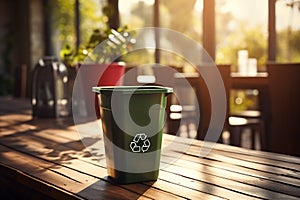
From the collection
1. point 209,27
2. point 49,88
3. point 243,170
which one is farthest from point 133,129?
point 209,27

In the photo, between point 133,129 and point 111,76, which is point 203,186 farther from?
point 111,76

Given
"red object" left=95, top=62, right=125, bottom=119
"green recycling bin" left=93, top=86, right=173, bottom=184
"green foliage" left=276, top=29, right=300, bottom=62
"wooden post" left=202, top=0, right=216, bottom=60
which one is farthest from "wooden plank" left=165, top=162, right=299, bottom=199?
"green foliage" left=276, top=29, right=300, bottom=62

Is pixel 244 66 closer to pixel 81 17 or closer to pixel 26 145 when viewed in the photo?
pixel 26 145

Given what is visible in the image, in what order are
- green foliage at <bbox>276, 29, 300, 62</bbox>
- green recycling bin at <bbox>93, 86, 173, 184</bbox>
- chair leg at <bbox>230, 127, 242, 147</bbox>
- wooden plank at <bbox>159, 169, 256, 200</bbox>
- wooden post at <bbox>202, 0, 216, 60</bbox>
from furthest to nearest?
green foliage at <bbox>276, 29, 300, 62</bbox>
wooden post at <bbox>202, 0, 216, 60</bbox>
chair leg at <bbox>230, 127, 242, 147</bbox>
green recycling bin at <bbox>93, 86, 173, 184</bbox>
wooden plank at <bbox>159, 169, 256, 200</bbox>

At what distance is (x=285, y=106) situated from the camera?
3203 millimetres

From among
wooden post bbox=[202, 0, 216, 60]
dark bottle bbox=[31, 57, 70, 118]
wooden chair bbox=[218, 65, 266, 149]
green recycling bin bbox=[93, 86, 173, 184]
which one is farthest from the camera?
wooden post bbox=[202, 0, 216, 60]

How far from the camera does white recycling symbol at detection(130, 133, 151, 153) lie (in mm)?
1498

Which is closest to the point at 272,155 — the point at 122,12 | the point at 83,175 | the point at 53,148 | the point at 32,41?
the point at 83,175

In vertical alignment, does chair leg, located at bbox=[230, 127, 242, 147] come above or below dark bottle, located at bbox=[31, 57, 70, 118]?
below

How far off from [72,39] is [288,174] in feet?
19.8

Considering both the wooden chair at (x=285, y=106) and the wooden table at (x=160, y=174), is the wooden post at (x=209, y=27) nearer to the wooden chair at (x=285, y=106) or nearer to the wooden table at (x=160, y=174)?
the wooden chair at (x=285, y=106)

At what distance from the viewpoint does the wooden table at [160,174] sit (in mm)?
1395

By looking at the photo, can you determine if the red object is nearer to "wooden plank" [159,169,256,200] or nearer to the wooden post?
"wooden plank" [159,169,256,200]

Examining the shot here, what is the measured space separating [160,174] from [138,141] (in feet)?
0.65
